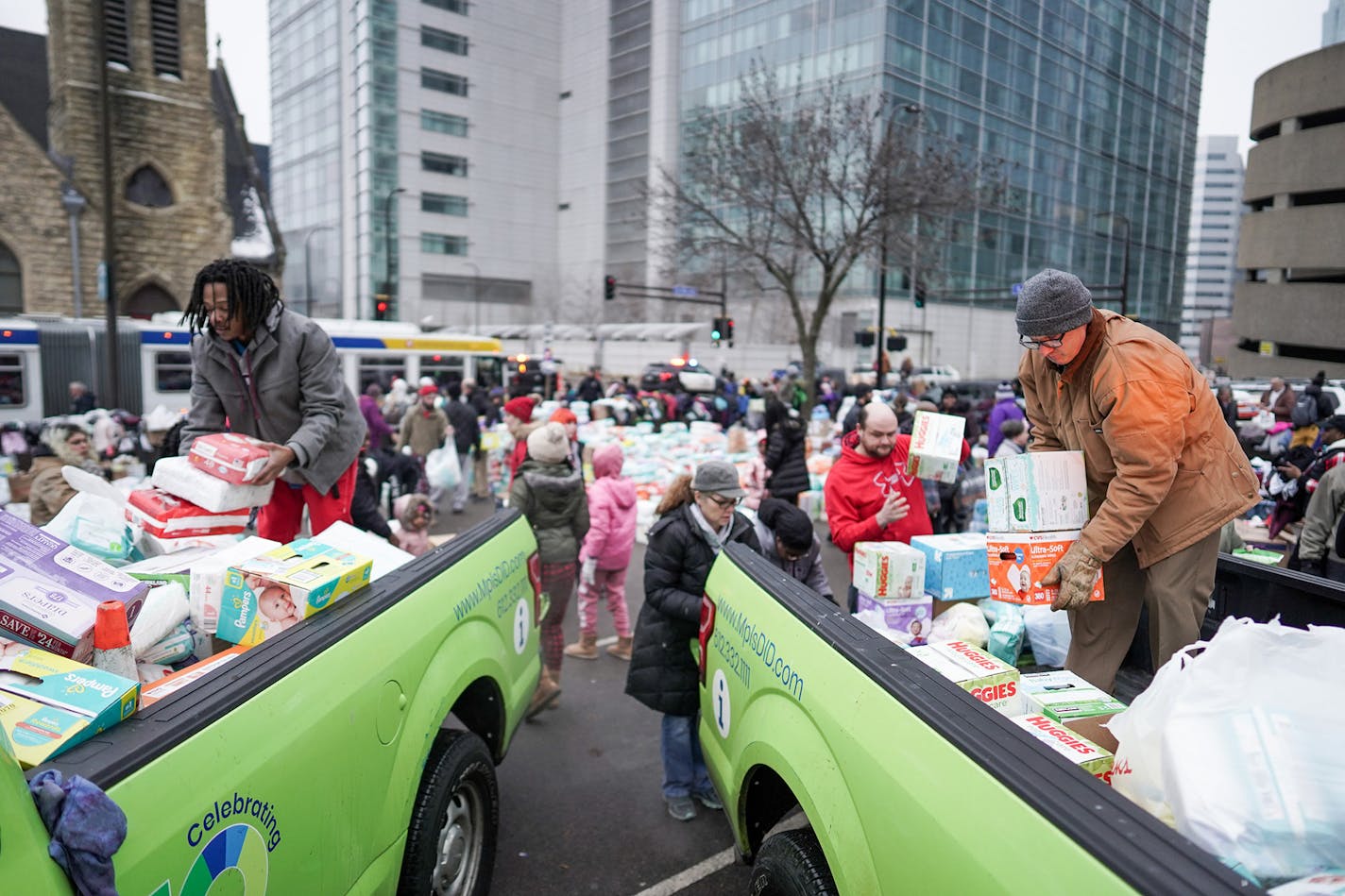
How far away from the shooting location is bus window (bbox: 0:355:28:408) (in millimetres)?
16062

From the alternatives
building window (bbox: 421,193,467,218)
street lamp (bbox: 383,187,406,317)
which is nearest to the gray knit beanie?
street lamp (bbox: 383,187,406,317)

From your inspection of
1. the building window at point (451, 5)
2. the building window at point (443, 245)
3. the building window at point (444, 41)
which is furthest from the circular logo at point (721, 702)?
the building window at point (451, 5)

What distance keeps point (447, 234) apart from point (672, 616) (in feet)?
218

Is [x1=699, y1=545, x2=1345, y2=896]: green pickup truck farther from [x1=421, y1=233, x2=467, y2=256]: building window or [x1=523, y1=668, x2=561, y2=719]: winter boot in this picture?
[x1=421, y1=233, x2=467, y2=256]: building window

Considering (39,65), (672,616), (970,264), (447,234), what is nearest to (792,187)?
(672,616)

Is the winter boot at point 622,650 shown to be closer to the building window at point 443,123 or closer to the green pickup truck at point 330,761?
the green pickup truck at point 330,761

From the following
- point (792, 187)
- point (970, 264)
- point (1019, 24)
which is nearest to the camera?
point (792, 187)

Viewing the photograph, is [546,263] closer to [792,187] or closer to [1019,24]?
[1019,24]

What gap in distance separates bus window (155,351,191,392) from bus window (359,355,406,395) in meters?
4.03

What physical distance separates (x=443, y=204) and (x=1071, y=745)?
68.8 metres

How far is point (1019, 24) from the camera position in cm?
3089

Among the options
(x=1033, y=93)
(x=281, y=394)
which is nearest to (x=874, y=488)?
(x=281, y=394)

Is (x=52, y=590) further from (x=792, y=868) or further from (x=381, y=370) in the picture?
(x=381, y=370)

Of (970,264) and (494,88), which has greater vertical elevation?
(494,88)
